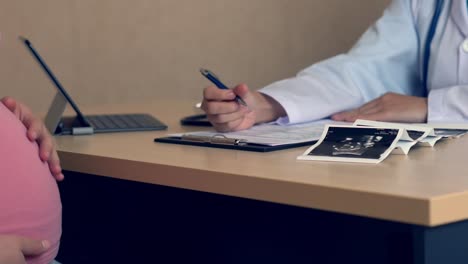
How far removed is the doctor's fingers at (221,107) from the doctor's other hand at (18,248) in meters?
0.45

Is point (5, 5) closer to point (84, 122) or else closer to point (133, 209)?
point (84, 122)

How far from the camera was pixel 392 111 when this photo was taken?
151 centimetres

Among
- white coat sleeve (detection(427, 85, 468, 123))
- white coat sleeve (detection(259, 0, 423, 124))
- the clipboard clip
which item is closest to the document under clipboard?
the clipboard clip

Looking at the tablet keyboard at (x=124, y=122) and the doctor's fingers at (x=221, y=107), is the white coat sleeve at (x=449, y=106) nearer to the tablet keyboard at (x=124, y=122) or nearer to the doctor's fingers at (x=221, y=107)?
the doctor's fingers at (x=221, y=107)

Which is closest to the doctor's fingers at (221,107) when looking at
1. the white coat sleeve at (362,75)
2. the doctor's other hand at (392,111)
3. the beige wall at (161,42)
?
the white coat sleeve at (362,75)

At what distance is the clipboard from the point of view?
3.75ft

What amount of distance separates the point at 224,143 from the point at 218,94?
250mm

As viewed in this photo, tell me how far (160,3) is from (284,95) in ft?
4.73

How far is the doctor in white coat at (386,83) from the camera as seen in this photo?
1485 millimetres

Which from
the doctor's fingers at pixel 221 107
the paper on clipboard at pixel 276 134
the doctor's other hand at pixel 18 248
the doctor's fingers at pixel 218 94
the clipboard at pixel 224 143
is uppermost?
the doctor's fingers at pixel 218 94

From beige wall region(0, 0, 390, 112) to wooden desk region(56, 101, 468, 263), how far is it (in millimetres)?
1369

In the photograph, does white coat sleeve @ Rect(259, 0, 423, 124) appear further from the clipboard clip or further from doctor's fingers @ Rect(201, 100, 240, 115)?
the clipboard clip

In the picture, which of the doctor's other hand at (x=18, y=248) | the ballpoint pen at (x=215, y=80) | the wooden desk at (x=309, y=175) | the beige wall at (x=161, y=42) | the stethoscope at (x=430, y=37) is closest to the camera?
the wooden desk at (x=309, y=175)

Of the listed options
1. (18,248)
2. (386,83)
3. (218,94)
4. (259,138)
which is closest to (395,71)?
(386,83)
